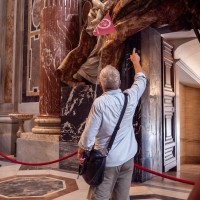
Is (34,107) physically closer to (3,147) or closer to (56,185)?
(3,147)

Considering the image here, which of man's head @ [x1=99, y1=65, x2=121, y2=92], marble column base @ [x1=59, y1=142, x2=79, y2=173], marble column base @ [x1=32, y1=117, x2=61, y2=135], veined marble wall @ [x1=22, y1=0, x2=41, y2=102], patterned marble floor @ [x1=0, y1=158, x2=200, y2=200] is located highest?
veined marble wall @ [x1=22, y1=0, x2=41, y2=102]

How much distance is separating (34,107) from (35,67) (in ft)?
3.03

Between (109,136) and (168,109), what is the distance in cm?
335

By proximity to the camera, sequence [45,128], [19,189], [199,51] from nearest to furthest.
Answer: [19,189] → [45,128] → [199,51]

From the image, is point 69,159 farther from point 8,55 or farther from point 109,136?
point 8,55

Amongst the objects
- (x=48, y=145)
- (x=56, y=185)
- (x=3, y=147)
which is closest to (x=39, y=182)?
(x=56, y=185)

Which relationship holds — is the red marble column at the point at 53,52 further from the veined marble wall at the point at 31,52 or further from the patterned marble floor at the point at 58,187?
the veined marble wall at the point at 31,52

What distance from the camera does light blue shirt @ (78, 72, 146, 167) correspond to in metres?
2.12

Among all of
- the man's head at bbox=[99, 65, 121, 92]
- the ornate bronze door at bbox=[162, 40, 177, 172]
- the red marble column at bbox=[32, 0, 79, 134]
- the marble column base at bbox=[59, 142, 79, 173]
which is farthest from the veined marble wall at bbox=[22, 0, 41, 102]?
the man's head at bbox=[99, 65, 121, 92]

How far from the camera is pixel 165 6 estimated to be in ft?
12.8

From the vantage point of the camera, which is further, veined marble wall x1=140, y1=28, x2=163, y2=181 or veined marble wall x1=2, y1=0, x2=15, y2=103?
veined marble wall x1=2, y1=0, x2=15, y2=103

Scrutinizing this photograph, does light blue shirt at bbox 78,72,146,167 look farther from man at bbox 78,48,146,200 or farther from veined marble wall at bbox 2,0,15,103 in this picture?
veined marble wall at bbox 2,0,15,103

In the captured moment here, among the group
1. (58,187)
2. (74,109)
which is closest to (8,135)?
(74,109)

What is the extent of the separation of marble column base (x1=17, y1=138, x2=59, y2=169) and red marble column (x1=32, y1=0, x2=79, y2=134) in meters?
0.25
